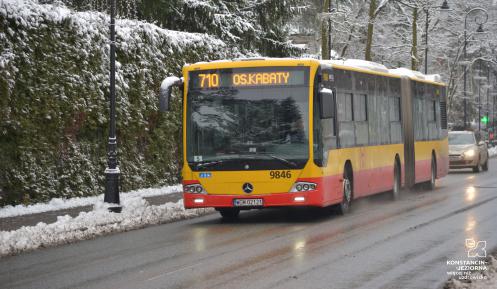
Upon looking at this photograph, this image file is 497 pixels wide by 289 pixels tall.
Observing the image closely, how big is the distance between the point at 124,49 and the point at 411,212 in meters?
9.48

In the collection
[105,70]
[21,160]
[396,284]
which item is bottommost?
[396,284]

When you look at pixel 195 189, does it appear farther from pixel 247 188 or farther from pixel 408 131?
pixel 408 131

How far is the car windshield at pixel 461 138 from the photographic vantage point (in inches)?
1702

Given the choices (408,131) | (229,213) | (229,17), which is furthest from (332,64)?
(229,17)

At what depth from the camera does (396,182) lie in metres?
26.2

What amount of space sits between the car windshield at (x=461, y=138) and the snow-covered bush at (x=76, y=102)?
16.3 m

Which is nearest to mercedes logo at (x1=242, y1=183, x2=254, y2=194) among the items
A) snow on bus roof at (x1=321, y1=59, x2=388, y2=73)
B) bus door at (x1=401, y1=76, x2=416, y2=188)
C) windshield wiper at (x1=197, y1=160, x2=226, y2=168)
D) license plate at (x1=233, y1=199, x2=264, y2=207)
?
license plate at (x1=233, y1=199, x2=264, y2=207)

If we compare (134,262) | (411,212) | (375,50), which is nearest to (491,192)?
(411,212)

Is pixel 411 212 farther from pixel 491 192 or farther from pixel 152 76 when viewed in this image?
pixel 152 76

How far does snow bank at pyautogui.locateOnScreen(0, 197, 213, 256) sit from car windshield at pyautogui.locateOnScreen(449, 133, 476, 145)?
21923mm

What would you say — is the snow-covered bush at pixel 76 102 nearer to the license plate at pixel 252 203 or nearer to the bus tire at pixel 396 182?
the license plate at pixel 252 203

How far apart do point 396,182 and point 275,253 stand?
487 inches

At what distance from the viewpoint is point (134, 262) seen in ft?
45.1

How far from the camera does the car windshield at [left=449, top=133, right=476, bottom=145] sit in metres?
43.2
